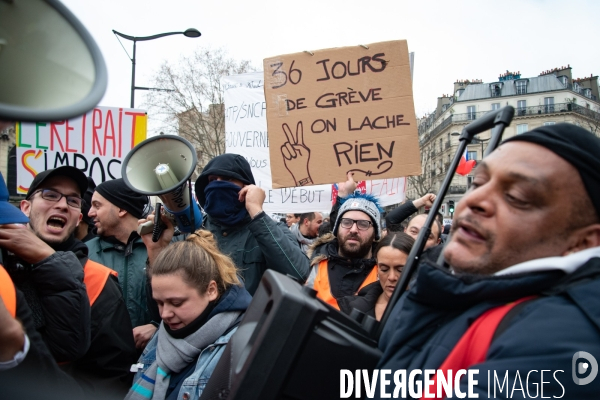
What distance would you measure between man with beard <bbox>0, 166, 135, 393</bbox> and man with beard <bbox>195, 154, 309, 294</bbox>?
2.61 ft

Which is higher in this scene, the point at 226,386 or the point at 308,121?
the point at 308,121

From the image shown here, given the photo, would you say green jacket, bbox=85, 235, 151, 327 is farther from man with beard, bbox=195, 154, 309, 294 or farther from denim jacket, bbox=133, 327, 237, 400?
denim jacket, bbox=133, 327, 237, 400

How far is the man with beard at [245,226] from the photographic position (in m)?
2.64

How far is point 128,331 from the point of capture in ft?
6.86

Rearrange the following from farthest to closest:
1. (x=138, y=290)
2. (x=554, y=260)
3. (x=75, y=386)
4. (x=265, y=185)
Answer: (x=265, y=185), (x=138, y=290), (x=75, y=386), (x=554, y=260)

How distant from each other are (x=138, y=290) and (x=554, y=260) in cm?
241

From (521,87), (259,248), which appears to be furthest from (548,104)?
(259,248)

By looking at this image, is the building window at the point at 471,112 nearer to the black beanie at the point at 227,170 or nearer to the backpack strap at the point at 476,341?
the black beanie at the point at 227,170

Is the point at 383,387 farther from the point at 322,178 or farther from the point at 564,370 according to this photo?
the point at 322,178

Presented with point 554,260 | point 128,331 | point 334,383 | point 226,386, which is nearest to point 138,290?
point 128,331

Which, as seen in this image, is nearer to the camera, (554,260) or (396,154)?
(554,260)

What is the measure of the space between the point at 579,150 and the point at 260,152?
441cm

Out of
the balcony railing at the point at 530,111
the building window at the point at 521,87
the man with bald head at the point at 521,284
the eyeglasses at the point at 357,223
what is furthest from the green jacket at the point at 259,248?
the building window at the point at 521,87

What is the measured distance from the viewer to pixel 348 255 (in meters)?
3.18
